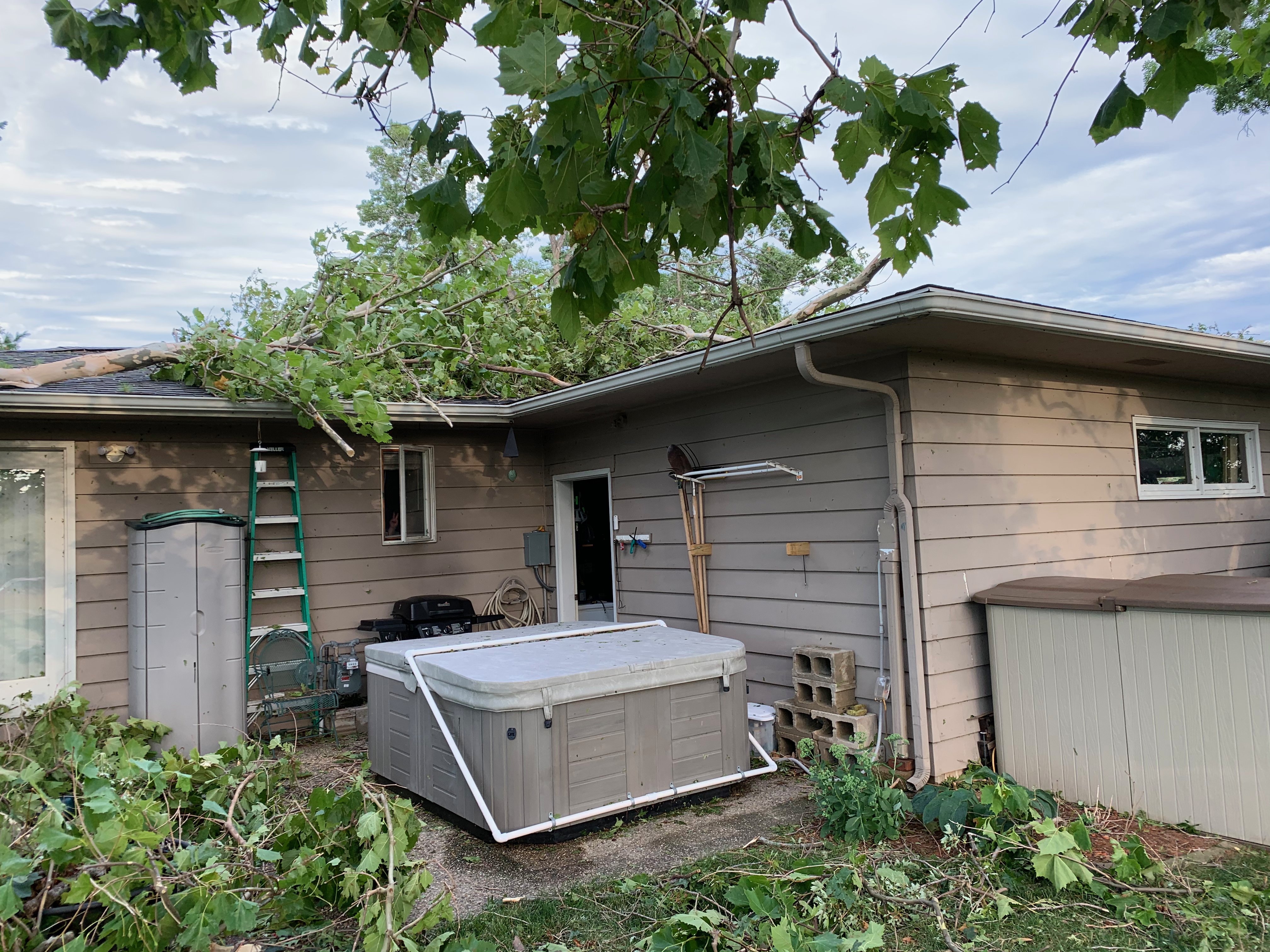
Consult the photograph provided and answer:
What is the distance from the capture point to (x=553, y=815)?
4031 millimetres

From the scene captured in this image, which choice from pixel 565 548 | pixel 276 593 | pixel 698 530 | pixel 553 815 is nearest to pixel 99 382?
pixel 276 593

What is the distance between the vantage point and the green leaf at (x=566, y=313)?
2033mm

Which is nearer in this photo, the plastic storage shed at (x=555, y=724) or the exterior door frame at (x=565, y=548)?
the plastic storage shed at (x=555, y=724)

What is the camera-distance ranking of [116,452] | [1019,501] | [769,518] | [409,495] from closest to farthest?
[1019,501], [769,518], [116,452], [409,495]

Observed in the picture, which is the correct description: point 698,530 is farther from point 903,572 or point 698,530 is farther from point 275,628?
point 275,628

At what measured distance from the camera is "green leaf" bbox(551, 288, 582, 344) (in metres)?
2.03

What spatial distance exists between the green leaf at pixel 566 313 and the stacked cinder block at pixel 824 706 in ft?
11.2

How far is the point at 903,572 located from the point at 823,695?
37.3 inches

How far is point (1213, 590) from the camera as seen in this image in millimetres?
4102

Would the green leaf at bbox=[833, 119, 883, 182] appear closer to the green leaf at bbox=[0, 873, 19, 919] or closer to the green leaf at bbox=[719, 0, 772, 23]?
the green leaf at bbox=[719, 0, 772, 23]

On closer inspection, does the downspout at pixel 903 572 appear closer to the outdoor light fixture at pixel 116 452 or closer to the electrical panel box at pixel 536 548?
the electrical panel box at pixel 536 548

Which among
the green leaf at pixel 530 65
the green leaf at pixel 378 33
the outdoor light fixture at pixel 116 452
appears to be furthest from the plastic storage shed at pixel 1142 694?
the outdoor light fixture at pixel 116 452

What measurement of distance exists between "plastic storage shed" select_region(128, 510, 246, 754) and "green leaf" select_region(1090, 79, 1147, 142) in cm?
548

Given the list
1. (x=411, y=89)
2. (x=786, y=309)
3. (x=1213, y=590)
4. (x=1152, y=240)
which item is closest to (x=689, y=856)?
(x=1213, y=590)
